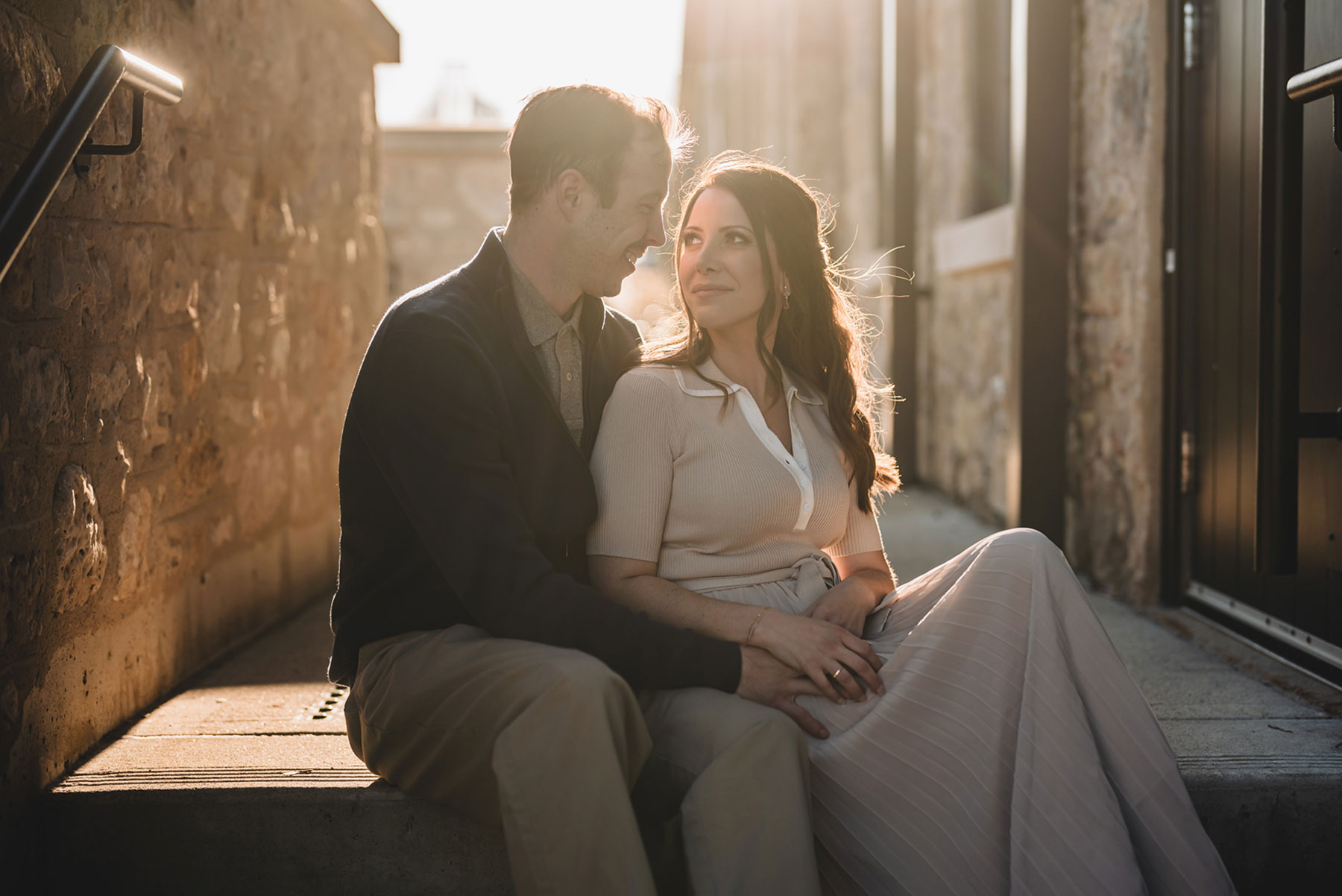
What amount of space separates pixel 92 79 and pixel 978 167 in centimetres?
466

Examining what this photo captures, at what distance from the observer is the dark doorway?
2.10 metres

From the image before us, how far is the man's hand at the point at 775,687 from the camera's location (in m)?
1.76

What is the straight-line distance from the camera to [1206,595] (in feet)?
10.6

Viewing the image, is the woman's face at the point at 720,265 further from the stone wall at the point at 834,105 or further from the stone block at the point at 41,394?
the stone wall at the point at 834,105

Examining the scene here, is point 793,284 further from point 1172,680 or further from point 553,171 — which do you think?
point 1172,680

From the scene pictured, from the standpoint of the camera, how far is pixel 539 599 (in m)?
1.72

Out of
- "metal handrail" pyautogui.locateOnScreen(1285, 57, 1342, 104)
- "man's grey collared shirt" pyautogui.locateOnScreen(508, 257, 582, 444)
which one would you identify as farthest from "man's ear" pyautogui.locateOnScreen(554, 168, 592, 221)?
"metal handrail" pyautogui.locateOnScreen(1285, 57, 1342, 104)

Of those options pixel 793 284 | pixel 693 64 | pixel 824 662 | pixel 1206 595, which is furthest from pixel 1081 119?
pixel 693 64

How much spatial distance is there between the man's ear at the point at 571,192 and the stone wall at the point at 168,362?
90 cm

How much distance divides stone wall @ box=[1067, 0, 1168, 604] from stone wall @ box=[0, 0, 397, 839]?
2659mm

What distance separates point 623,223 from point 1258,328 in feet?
4.59

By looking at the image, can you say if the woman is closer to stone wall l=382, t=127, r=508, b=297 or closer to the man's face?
the man's face

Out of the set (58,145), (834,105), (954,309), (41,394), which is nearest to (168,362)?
(41,394)

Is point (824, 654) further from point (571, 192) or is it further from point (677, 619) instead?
point (571, 192)
